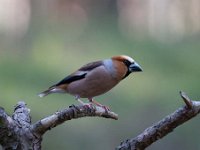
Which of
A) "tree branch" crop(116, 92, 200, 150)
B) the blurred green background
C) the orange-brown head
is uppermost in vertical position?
"tree branch" crop(116, 92, 200, 150)

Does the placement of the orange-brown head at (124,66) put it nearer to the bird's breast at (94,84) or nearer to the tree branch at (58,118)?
the bird's breast at (94,84)

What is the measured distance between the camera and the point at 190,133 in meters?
6.11

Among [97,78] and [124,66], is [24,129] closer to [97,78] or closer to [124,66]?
[97,78]

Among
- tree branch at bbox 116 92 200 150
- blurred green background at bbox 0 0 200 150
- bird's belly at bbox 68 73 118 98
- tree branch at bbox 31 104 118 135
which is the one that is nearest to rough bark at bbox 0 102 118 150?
tree branch at bbox 31 104 118 135

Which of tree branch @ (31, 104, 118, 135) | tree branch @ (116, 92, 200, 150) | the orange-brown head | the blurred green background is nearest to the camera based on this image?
tree branch @ (116, 92, 200, 150)

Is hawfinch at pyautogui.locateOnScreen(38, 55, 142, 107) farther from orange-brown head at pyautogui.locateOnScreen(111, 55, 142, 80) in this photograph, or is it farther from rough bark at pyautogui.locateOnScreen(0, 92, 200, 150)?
rough bark at pyautogui.locateOnScreen(0, 92, 200, 150)

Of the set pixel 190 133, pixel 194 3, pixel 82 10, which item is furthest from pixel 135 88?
pixel 82 10

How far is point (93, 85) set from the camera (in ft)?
13.2

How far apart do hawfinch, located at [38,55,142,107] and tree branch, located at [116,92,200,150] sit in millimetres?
1481

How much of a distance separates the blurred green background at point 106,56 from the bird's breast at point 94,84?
184 cm

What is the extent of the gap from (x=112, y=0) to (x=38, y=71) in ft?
16.3

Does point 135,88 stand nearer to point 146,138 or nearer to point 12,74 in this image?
point 12,74

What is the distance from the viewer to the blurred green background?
6199 millimetres

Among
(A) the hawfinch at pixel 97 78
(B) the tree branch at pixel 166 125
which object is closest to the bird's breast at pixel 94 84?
(A) the hawfinch at pixel 97 78
